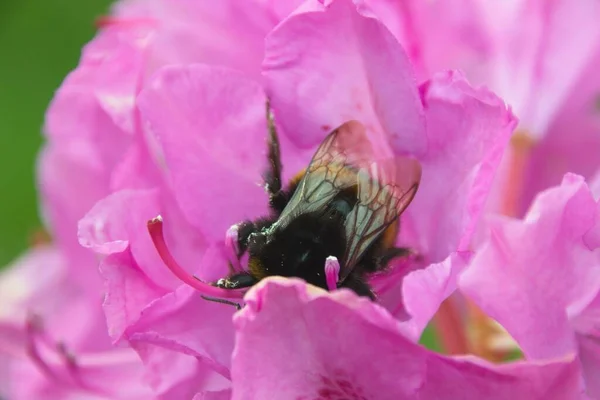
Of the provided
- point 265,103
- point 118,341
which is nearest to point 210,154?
point 265,103

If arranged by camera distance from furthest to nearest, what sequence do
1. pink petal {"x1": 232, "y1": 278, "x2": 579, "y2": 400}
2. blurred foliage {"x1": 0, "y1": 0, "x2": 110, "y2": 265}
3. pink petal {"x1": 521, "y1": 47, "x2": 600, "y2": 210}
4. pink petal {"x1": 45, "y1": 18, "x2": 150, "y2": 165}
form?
blurred foliage {"x1": 0, "y1": 0, "x2": 110, "y2": 265}
pink petal {"x1": 521, "y1": 47, "x2": 600, "y2": 210}
pink petal {"x1": 45, "y1": 18, "x2": 150, "y2": 165}
pink petal {"x1": 232, "y1": 278, "x2": 579, "y2": 400}

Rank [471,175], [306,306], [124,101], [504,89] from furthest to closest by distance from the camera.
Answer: [504,89], [124,101], [471,175], [306,306]

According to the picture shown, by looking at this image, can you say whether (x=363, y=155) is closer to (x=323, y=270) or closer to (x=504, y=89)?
(x=323, y=270)

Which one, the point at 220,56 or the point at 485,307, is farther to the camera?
the point at 220,56

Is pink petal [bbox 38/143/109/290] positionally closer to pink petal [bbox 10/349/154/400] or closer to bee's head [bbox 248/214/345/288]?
pink petal [bbox 10/349/154/400]

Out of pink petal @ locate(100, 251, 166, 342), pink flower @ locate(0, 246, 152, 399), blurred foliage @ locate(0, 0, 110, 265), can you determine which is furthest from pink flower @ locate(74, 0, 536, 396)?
blurred foliage @ locate(0, 0, 110, 265)
